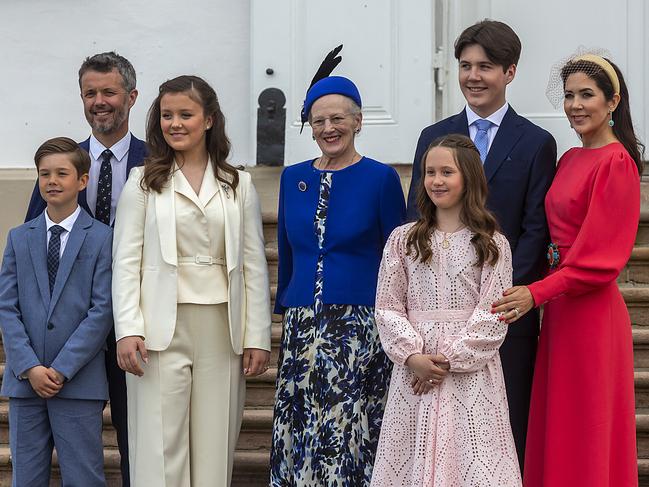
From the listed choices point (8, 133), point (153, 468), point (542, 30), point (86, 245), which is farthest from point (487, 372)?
point (8, 133)

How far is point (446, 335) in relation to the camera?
385 centimetres

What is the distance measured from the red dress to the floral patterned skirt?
0.60 meters

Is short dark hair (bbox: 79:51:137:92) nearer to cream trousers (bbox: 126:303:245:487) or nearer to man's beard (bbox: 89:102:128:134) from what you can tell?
man's beard (bbox: 89:102:128:134)

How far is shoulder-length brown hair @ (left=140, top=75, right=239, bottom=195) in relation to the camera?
163 inches

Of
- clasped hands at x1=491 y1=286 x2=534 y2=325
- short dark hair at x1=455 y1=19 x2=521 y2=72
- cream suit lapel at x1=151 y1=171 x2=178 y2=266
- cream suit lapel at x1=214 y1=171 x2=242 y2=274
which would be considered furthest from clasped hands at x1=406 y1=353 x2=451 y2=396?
short dark hair at x1=455 y1=19 x2=521 y2=72

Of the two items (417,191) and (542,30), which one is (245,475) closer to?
(417,191)

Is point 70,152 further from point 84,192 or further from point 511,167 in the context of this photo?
point 511,167

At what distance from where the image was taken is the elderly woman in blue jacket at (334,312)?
160 inches

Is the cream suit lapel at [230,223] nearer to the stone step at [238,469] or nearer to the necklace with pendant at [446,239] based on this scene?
the necklace with pendant at [446,239]

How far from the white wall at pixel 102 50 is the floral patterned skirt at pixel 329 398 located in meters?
2.60

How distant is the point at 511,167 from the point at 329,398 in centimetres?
101

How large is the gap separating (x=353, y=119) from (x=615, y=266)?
103 cm

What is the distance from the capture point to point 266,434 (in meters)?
5.12

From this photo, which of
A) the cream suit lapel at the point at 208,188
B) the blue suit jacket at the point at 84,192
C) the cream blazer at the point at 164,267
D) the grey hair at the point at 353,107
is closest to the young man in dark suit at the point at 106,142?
the blue suit jacket at the point at 84,192
